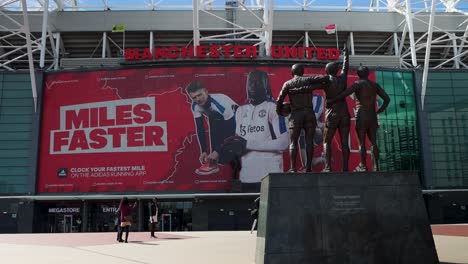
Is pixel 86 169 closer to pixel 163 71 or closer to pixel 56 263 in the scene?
pixel 163 71

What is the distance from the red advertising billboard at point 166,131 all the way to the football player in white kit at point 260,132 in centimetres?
9

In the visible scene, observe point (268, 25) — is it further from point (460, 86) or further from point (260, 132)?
point (460, 86)

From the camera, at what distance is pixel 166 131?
140 feet

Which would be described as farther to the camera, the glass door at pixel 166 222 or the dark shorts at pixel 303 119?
the glass door at pixel 166 222

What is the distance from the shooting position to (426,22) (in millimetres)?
50406

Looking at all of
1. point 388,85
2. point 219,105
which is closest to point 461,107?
point 388,85

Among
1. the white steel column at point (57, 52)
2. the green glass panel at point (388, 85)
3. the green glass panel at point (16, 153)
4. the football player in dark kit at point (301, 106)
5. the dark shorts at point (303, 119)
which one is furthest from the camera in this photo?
the white steel column at point (57, 52)

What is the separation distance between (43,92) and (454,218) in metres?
41.7

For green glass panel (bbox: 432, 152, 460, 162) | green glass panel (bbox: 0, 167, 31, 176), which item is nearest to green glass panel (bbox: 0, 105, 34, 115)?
green glass panel (bbox: 0, 167, 31, 176)

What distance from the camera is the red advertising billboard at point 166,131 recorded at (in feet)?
137

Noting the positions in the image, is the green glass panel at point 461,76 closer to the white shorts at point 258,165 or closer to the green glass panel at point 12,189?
the white shorts at point 258,165

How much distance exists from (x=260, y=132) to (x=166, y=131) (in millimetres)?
8787

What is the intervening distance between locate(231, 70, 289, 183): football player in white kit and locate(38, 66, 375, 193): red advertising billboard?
0.09 m

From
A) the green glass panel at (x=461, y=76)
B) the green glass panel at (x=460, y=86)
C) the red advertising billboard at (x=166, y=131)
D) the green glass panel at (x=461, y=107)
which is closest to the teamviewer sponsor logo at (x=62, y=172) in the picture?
the red advertising billboard at (x=166, y=131)
